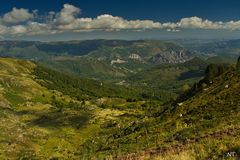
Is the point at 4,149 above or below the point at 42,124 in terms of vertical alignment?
above

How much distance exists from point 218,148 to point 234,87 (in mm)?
61232

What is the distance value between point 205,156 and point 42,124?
174 meters

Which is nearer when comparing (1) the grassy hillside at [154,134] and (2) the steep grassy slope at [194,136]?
(2) the steep grassy slope at [194,136]

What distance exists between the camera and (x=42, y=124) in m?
185

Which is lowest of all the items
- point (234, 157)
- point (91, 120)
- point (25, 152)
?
point (91, 120)

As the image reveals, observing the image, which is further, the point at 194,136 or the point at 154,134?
the point at 154,134

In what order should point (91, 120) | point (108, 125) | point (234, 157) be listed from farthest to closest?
point (91, 120)
point (108, 125)
point (234, 157)

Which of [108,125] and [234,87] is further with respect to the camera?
[108,125]

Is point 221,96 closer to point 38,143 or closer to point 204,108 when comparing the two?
point 204,108

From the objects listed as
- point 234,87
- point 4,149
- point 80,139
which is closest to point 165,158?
point 234,87

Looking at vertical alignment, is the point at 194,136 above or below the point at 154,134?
above

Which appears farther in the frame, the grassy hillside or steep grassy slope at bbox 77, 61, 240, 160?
the grassy hillside

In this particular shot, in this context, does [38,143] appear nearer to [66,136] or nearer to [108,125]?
[66,136]

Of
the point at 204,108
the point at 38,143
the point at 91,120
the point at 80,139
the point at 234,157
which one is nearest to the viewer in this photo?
the point at 234,157
